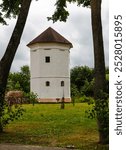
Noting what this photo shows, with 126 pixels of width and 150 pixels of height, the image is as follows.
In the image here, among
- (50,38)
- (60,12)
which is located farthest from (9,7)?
(50,38)

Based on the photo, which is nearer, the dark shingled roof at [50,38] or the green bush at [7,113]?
the green bush at [7,113]

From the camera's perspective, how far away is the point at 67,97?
51.8 metres

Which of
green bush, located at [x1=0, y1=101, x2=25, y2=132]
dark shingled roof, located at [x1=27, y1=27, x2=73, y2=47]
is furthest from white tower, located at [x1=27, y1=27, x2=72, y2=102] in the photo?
green bush, located at [x1=0, y1=101, x2=25, y2=132]

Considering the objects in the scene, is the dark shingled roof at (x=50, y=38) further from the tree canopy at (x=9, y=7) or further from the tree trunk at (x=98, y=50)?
the tree trunk at (x=98, y=50)

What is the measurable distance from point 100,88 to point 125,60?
7326 mm

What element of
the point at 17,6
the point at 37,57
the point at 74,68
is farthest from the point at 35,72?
the point at 17,6

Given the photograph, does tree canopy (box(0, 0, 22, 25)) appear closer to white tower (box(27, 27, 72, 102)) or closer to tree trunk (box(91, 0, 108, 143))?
tree trunk (box(91, 0, 108, 143))

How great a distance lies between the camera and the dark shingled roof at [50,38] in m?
51.9

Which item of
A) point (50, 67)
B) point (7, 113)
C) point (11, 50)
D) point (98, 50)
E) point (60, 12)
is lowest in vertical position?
point (7, 113)

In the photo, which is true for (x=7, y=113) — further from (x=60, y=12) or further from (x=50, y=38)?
(x=50, y=38)

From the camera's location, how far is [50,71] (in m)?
52.1

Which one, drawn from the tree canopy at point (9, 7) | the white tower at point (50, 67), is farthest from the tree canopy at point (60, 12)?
the white tower at point (50, 67)

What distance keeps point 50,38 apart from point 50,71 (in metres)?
4.69

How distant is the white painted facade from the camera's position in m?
51.5
